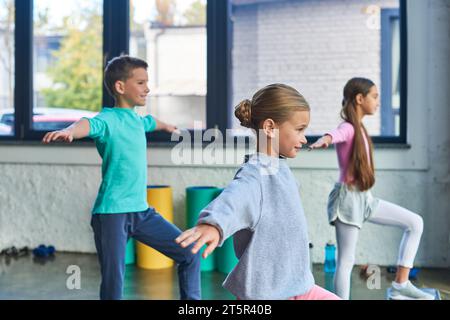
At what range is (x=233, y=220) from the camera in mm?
1517

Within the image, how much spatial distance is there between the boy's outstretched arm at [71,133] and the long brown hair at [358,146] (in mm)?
1333

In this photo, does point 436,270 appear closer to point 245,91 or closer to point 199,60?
point 245,91

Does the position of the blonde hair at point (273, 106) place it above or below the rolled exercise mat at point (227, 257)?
above

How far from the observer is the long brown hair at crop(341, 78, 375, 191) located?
303 cm

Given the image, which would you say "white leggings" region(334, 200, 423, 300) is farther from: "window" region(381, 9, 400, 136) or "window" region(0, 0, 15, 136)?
"window" region(0, 0, 15, 136)

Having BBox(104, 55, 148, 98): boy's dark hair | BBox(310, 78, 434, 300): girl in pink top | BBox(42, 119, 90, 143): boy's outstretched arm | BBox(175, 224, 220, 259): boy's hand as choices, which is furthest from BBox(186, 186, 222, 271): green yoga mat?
BBox(175, 224, 220, 259): boy's hand

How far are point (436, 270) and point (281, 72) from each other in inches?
72.1

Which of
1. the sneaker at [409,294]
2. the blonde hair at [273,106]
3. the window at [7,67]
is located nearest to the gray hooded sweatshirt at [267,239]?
the blonde hair at [273,106]

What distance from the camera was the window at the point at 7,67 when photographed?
506cm

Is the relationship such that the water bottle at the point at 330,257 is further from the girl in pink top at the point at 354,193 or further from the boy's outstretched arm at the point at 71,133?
the boy's outstretched arm at the point at 71,133

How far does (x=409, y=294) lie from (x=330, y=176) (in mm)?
1270

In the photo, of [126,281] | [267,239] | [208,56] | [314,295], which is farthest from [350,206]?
[208,56]

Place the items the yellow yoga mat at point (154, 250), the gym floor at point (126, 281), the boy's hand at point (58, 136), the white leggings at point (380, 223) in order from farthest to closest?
the yellow yoga mat at point (154, 250) → the gym floor at point (126, 281) → the white leggings at point (380, 223) → the boy's hand at point (58, 136)
